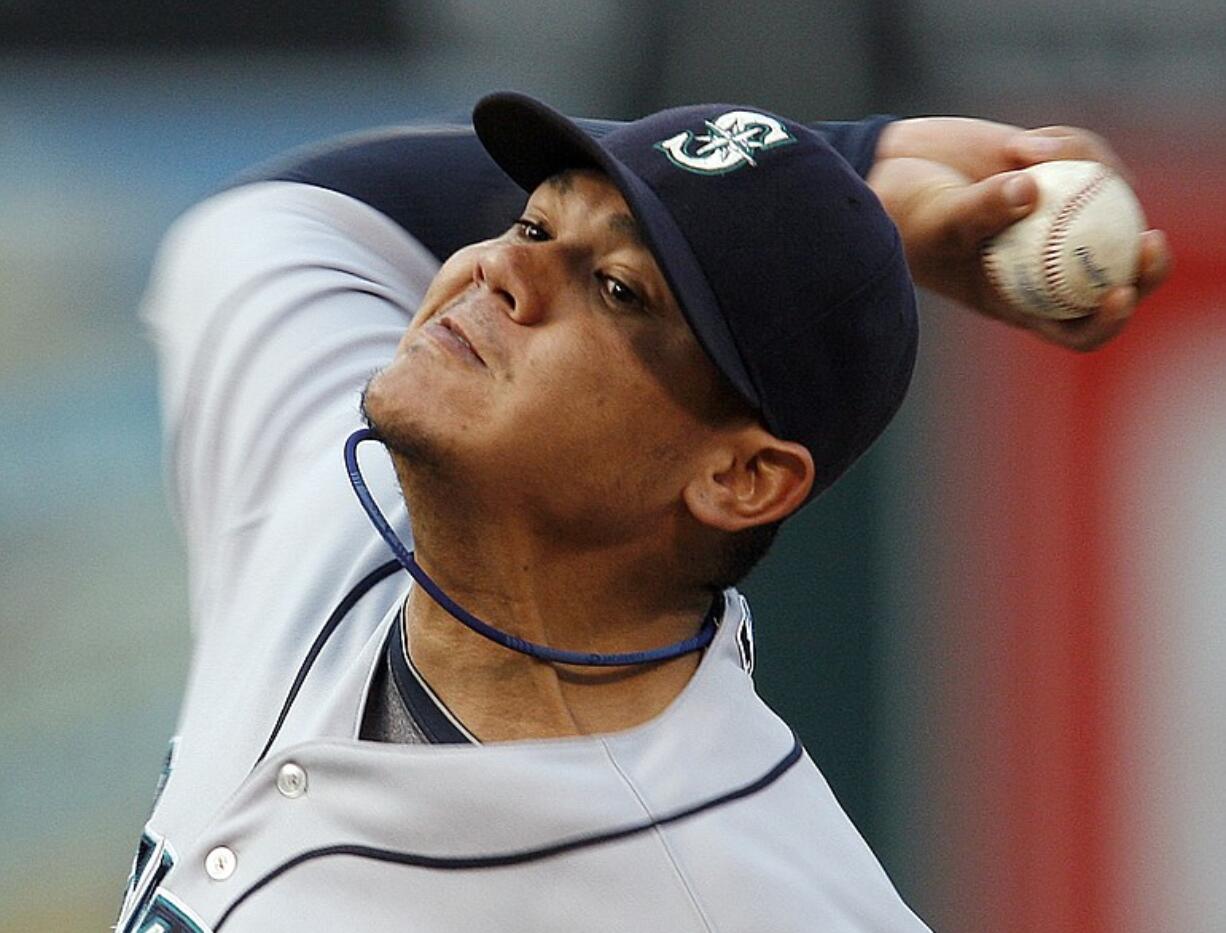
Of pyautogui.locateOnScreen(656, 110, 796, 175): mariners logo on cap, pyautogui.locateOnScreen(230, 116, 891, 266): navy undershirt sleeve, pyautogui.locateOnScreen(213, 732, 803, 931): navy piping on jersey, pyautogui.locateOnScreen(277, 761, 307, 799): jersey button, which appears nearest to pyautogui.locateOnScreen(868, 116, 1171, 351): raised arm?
pyautogui.locateOnScreen(230, 116, 891, 266): navy undershirt sleeve

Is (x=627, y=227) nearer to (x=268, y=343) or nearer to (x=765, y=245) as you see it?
(x=765, y=245)

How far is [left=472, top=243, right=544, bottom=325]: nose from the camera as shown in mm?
1773

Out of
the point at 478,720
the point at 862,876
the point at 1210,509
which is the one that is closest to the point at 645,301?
the point at 478,720

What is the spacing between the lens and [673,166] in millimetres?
1787

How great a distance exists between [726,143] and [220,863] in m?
0.78

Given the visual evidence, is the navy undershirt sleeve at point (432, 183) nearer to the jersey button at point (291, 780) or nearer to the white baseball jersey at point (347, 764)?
the white baseball jersey at point (347, 764)

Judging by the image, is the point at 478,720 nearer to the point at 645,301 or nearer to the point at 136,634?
the point at 645,301

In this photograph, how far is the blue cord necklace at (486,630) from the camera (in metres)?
1.81

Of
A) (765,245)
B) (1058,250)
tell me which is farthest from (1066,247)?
(765,245)

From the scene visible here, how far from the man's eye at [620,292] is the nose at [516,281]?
60 mm

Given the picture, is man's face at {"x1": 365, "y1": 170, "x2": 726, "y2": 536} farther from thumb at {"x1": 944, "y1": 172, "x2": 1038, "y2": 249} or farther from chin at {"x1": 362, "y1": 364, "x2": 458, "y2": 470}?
thumb at {"x1": 944, "y1": 172, "x2": 1038, "y2": 249}

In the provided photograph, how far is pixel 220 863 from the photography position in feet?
5.81

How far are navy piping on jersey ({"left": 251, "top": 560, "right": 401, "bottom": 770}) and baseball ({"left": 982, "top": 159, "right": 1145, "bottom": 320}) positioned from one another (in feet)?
2.26

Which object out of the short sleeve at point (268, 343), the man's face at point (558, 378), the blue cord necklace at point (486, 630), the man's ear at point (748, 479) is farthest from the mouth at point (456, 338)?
the short sleeve at point (268, 343)
